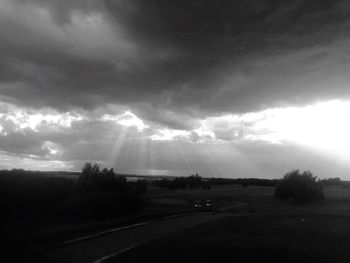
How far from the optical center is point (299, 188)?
2960 inches

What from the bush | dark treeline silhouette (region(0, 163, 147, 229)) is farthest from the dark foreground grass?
the bush

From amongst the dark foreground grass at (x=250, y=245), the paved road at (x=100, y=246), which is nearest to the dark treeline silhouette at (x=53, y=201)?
the paved road at (x=100, y=246)

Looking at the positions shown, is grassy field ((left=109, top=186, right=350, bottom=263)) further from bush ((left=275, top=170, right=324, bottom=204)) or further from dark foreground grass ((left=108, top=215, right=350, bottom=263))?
bush ((left=275, top=170, right=324, bottom=204))

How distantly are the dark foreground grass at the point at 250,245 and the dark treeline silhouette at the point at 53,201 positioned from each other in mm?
14979

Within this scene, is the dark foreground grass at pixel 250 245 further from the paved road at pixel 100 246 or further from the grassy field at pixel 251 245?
the paved road at pixel 100 246

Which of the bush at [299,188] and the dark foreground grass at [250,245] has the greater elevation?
the bush at [299,188]

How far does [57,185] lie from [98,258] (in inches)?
1360

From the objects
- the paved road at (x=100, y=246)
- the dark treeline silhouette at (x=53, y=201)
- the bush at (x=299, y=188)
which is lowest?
the paved road at (x=100, y=246)

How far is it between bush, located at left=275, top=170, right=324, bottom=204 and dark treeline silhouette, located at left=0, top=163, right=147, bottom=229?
106 ft

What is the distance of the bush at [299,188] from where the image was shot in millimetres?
74438

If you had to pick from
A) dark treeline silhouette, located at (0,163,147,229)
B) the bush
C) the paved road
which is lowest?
the paved road

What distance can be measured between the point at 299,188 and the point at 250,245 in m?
54.7

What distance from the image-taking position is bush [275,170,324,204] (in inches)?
2931

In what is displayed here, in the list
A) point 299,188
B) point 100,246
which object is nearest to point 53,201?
point 100,246
